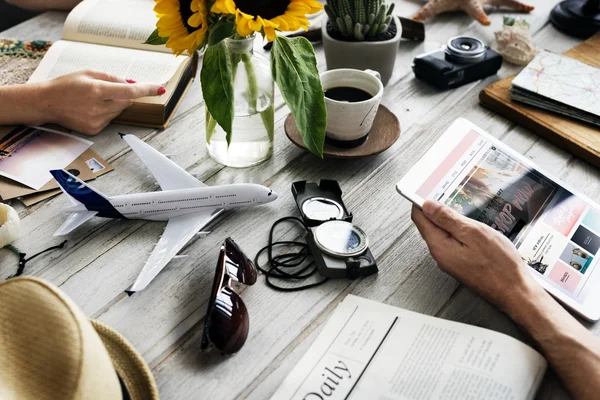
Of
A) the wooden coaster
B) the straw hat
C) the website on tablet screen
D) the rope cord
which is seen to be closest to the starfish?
the wooden coaster

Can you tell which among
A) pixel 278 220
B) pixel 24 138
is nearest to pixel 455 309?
pixel 278 220

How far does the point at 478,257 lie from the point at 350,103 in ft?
1.09

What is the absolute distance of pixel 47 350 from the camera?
23.8 inches

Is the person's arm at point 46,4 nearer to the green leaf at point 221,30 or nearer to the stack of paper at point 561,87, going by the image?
the green leaf at point 221,30

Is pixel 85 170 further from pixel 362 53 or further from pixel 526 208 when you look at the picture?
pixel 526 208

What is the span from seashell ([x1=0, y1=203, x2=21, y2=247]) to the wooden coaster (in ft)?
1.57

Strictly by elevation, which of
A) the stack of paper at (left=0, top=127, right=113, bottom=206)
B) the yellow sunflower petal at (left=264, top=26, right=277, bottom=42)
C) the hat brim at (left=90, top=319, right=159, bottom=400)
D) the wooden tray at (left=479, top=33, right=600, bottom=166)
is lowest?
the wooden tray at (left=479, top=33, right=600, bottom=166)

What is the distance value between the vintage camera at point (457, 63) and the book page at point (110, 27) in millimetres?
567

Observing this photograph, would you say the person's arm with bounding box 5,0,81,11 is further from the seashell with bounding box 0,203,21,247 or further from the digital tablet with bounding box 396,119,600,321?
the digital tablet with bounding box 396,119,600,321

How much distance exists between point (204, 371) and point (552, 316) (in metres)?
0.46

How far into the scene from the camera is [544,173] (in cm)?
101

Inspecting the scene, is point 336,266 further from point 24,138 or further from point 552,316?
point 24,138

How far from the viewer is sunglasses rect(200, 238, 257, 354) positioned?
0.76 metres

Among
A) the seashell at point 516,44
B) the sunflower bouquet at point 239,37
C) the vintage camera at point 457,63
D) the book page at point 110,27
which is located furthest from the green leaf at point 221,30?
the seashell at point 516,44
